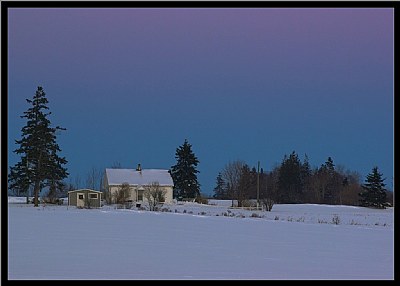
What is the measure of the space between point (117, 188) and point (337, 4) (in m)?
37.0

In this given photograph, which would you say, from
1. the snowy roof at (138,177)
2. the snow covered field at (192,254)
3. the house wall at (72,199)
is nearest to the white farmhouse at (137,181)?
the snowy roof at (138,177)

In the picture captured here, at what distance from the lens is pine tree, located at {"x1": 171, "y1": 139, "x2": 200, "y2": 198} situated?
45906 millimetres

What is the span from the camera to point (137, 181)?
41531mm

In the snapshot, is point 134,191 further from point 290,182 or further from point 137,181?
point 290,182

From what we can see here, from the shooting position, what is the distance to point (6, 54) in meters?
4.59

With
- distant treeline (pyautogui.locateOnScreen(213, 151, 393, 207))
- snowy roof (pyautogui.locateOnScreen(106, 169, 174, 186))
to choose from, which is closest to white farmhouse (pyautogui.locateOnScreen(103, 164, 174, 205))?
snowy roof (pyautogui.locateOnScreen(106, 169, 174, 186))

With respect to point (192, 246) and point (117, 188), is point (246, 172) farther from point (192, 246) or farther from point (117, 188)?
point (192, 246)

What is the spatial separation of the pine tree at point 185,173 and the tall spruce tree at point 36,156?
1488 cm

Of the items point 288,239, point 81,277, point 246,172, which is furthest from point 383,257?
point 246,172

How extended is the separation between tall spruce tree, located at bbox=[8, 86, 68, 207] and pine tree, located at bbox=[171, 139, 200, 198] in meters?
14.9

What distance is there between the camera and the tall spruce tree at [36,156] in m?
32.7

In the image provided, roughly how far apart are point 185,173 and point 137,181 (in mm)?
6076

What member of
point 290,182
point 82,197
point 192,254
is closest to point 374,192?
point 290,182

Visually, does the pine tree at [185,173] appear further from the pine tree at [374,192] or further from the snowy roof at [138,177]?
the pine tree at [374,192]
